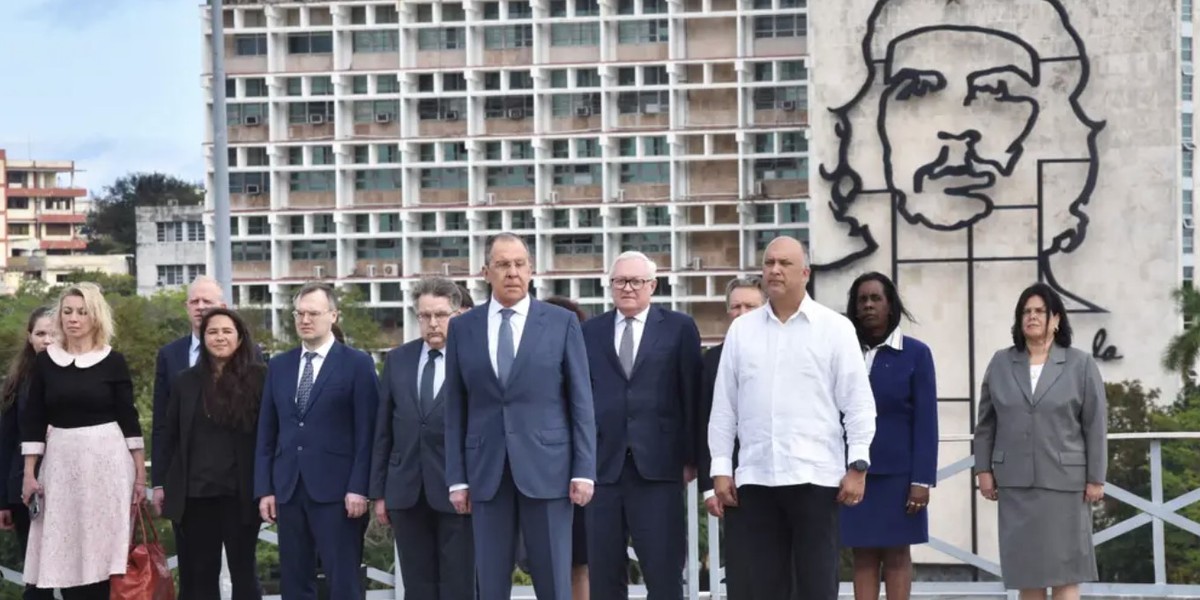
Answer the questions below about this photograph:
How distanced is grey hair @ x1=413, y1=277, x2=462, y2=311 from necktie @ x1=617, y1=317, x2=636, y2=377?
2.26 ft

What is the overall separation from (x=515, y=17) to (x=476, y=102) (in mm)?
4748

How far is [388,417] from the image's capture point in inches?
334

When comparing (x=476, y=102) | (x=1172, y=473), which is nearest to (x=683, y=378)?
(x=1172, y=473)

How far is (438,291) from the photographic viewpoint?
27.5 feet

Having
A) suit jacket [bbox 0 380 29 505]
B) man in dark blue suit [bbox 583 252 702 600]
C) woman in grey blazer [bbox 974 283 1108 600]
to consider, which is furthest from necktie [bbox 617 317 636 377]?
suit jacket [bbox 0 380 29 505]

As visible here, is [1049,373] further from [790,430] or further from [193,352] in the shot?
[193,352]

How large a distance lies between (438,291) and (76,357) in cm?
175

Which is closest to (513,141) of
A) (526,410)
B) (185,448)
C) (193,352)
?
(193,352)

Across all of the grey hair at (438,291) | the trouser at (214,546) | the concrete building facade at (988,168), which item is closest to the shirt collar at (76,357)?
the trouser at (214,546)

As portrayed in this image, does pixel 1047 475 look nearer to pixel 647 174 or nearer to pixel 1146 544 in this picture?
pixel 1146 544

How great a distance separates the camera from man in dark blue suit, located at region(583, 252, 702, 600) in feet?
27.2

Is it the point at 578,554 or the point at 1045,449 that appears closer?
the point at 1045,449

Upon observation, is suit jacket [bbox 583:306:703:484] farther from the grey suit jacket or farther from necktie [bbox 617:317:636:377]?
the grey suit jacket

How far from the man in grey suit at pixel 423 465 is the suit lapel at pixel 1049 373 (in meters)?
2.40
